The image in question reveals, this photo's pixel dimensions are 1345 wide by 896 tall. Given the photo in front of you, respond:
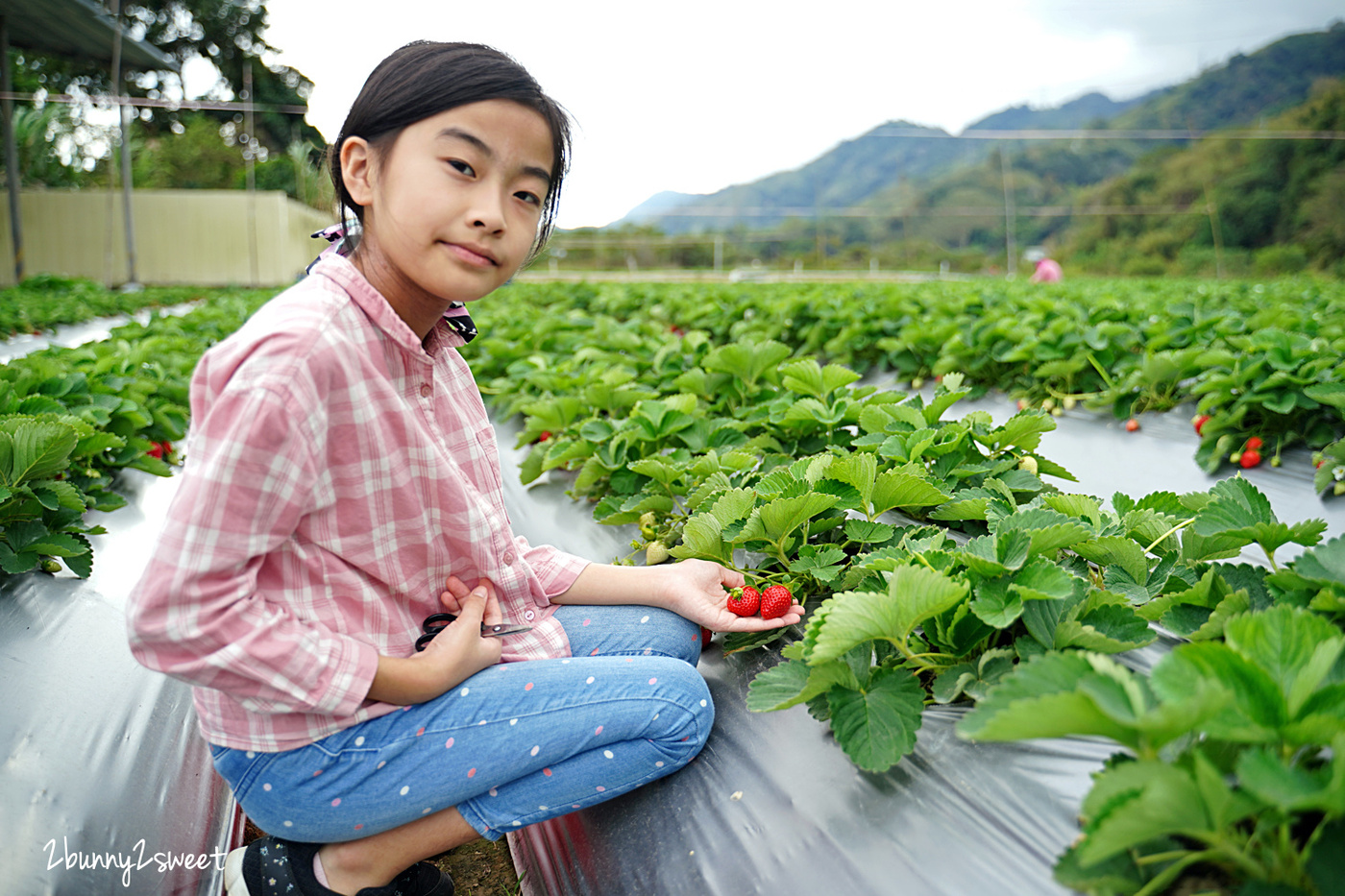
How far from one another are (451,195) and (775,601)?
889 mm

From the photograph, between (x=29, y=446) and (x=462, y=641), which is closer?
(x=462, y=641)

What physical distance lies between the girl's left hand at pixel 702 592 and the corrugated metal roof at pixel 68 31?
53.5ft

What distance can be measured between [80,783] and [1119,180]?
1456 inches

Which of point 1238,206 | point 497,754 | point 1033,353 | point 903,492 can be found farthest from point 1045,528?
point 1238,206

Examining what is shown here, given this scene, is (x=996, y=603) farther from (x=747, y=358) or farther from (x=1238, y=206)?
(x=1238, y=206)

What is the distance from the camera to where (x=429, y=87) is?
1.26m

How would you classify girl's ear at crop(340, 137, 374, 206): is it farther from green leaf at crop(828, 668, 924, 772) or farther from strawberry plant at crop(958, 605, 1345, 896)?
strawberry plant at crop(958, 605, 1345, 896)

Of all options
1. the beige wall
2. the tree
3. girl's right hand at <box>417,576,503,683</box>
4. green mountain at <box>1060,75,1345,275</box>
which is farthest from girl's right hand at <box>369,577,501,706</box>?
the tree

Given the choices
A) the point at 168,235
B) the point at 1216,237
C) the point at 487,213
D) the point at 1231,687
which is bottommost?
the point at 1231,687

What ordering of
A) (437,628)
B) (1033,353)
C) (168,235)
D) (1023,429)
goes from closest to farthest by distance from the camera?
(437,628) < (1023,429) < (1033,353) < (168,235)

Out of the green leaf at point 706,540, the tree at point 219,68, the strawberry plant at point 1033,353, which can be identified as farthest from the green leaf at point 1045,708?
the tree at point 219,68

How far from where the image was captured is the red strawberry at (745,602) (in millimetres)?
1572

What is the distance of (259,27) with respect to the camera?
31844mm

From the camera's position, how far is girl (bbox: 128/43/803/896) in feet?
3.53
